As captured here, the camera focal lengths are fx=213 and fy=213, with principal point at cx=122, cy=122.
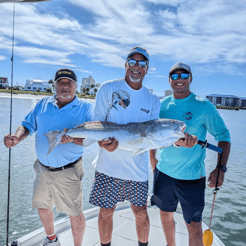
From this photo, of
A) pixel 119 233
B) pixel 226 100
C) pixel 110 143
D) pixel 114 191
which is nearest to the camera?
→ pixel 110 143

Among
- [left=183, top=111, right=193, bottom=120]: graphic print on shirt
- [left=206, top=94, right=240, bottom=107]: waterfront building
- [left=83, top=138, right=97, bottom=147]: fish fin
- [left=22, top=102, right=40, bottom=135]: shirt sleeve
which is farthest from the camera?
[left=206, top=94, right=240, bottom=107]: waterfront building

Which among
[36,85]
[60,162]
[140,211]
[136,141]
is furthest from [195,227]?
[36,85]

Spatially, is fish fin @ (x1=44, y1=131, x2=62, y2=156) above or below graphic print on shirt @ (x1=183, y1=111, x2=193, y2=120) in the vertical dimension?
below

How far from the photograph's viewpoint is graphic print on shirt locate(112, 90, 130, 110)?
110 inches

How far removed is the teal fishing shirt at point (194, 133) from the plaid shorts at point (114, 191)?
0.50 meters

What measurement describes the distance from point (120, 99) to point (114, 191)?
1.21 meters

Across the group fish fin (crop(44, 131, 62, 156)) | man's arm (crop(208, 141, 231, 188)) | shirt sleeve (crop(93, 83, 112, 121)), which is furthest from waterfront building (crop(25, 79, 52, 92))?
man's arm (crop(208, 141, 231, 188))

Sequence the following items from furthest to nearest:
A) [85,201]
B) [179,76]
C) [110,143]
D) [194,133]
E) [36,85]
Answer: [36,85], [85,201], [179,76], [194,133], [110,143]

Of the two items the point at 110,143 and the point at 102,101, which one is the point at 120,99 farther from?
the point at 110,143

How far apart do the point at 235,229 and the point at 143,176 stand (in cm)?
431

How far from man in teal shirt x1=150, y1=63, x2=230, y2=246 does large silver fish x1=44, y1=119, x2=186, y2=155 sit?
0.45 metres

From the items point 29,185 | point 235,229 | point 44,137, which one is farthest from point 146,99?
point 29,185

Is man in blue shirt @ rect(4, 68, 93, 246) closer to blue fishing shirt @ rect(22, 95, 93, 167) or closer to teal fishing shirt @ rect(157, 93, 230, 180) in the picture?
blue fishing shirt @ rect(22, 95, 93, 167)

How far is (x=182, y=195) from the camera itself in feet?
9.42
